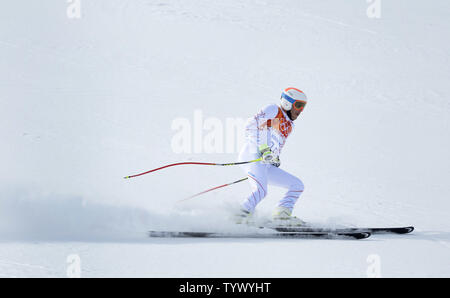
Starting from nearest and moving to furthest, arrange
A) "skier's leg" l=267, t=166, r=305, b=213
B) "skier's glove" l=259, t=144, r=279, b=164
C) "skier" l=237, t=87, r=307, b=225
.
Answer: "skier's glove" l=259, t=144, r=279, b=164, "skier" l=237, t=87, r=307, b=225, "skier's leg" l=267, t=166, r=305, b=213

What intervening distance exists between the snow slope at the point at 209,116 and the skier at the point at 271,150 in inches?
14.8

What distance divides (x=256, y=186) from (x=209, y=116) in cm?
672

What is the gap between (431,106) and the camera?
1390 centimetres

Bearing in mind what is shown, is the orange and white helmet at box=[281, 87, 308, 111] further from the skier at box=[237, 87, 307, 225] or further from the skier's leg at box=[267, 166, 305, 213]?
the skier's leg at box=[267, 166, 305, 213]

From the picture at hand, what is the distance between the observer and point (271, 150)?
21.6 feet

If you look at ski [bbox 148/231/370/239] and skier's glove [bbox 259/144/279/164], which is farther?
skier's glove [bbox 259/144/279/164]

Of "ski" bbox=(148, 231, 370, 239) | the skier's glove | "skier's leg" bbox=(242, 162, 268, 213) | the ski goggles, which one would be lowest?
"ski" bbox=(148, 231, 370, 239)

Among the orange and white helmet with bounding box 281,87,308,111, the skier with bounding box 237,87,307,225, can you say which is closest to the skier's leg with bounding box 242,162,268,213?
the skier with bounding box 237,87,307,225

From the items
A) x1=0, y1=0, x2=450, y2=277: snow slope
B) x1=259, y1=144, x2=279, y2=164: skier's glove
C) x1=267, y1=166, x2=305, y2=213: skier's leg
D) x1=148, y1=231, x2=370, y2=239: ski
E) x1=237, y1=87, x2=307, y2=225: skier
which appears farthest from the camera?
x1=267, y1=166, x2=305, y2=213: skier's leg

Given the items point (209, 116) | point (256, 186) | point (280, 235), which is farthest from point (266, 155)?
point (209, 116)

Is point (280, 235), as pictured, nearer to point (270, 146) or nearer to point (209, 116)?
point (270, 146)

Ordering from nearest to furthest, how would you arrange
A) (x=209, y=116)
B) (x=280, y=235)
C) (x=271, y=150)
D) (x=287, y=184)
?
1. (x=280, y=235)
2. (x=271, y=150)
3. (x=287, y=184)
4. (x=209, y=116)

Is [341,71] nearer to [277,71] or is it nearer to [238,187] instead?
[277,71]

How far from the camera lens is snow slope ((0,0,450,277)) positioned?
5.71 m
